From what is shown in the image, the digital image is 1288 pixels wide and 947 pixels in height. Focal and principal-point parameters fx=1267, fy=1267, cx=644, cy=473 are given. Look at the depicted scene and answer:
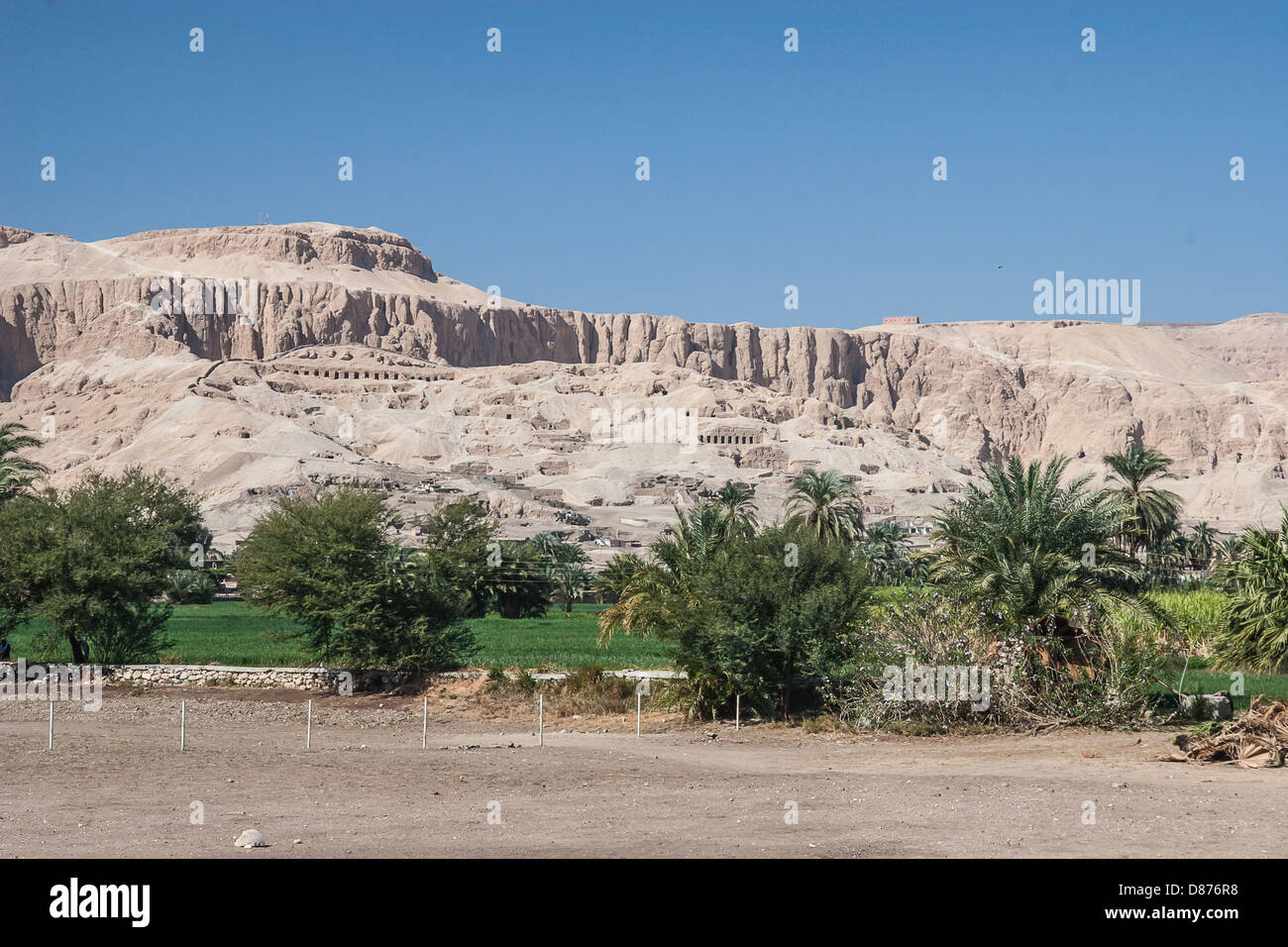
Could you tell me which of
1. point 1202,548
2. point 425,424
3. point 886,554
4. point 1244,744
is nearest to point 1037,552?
point 1244,744

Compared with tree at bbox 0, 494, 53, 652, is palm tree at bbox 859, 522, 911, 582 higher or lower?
lower

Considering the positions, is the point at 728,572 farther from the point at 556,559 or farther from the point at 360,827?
the point at 556,559

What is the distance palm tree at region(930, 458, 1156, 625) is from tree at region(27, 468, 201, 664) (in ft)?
66.1

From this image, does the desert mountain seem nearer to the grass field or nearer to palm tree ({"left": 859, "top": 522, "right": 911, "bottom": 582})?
palm tree ({"left": 859, "top": 522, "right": 911, "bottom": 582})

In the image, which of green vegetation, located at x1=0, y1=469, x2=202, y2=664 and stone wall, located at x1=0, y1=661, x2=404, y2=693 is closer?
stone wall, located at x1=0, y1=661, x2=404, y2=693

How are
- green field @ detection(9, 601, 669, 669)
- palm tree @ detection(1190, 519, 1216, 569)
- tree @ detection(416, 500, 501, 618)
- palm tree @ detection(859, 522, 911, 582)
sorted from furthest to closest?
1. palm tree @ detection(1190, 519, 1216, 569)
2. palm tree @ detection(859, 522, 911, 582)
3. green field @ detection(9, 601, 669, 669)
4. tree @ detection(416, 500, 501, 618)

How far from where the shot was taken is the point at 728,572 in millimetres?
22969

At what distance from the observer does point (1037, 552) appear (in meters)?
20.4

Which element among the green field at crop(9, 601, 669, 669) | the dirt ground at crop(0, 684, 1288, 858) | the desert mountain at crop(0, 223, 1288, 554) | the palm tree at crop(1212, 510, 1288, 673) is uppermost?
the desert mountain at crop(0, 223, 1288, 554)

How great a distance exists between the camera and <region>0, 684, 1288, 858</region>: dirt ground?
11.9 m

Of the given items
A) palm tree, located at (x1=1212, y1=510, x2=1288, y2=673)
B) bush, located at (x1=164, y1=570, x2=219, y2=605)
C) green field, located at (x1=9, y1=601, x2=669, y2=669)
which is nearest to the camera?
palm tree, located at (x1=1212, y1=510, x2=1288, y2=673)

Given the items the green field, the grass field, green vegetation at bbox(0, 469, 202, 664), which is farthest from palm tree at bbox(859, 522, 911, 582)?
green vegetation at bbox(0, 469, 202, 664)
